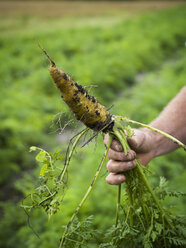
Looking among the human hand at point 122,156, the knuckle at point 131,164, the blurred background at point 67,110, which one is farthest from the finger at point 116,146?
the blurred background at point 67,110

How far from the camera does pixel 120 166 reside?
1557mm

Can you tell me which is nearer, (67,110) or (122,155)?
(122,155)

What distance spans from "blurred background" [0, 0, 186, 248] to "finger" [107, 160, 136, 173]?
0.92 feet

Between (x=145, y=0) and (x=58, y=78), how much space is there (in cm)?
4207

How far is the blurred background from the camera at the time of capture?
3.25 m

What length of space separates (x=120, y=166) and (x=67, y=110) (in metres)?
A: 0.57

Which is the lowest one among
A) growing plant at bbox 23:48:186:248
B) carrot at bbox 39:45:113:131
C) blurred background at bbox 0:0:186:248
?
growing plant at bbox 23:48:186:248

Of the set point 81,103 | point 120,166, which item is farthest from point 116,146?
point 81,103

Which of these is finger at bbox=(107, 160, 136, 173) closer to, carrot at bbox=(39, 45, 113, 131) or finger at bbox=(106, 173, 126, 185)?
finger at bbox=(106, 173, 126, 185)

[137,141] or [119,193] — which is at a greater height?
[137,141]

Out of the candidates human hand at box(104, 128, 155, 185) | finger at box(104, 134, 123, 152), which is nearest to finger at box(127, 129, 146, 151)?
human hand at box(104, 128, 155, 185)

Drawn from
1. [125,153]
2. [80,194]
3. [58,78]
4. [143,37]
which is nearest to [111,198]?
[80,194]

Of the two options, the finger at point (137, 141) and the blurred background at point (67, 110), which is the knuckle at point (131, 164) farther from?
the blurred background at point (67, 110)

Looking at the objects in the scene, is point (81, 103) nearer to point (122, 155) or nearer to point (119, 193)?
point (122, 155)
